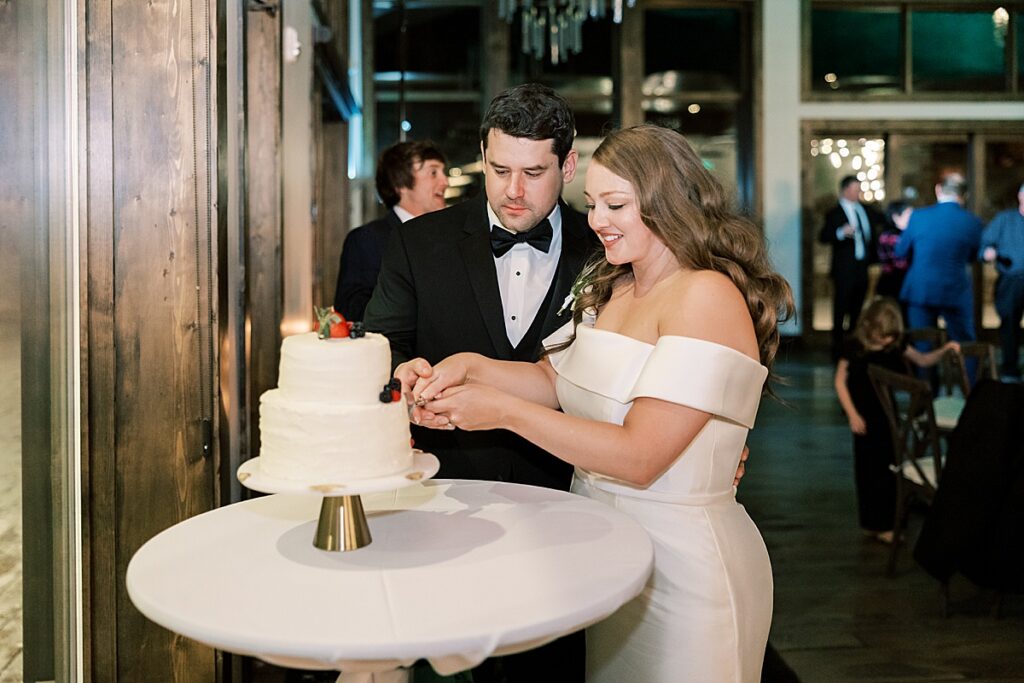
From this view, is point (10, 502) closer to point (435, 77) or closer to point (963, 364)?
point (963, 364)

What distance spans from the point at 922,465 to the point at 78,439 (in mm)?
3453

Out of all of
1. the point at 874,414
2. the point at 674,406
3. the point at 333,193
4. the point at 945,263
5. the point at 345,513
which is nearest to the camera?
the point at 345,513

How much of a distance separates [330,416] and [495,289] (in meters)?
1.08

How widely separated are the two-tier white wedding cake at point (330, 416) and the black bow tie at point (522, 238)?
101cm

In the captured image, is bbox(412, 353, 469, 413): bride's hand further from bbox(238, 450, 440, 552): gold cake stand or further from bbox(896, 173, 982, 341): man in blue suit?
bbox(896, 173, 982, 341): man in blue suit

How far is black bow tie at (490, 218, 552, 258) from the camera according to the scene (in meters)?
2.63

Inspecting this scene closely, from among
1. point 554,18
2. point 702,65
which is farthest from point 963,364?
point 702,65

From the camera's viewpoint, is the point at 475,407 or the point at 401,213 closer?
the point at 475,407

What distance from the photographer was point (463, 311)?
8.74 ft

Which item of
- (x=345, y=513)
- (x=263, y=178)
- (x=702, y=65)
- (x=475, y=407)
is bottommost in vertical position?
(x=345, y=513)

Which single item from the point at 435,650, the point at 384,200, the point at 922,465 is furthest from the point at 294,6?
the point at 435,650

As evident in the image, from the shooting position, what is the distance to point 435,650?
4.53ft

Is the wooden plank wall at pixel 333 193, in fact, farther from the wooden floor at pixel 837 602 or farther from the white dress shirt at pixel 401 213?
the wooden floor at pixel 837 602

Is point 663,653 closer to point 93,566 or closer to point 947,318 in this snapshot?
point 93,566
